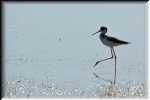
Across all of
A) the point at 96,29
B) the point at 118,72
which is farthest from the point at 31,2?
the point at 118,72

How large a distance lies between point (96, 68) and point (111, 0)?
0.63 m

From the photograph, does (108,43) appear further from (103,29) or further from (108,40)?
(103,29)

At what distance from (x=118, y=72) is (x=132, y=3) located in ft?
2.13

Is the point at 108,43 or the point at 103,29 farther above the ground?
the point at 103,29

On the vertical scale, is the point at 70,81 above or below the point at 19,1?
below

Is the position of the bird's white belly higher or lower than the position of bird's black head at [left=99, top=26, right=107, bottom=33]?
lower

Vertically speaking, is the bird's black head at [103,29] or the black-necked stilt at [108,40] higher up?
the bird's black head at [103,29]

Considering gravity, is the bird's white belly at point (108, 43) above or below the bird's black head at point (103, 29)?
below

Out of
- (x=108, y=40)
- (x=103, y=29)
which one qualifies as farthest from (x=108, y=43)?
(x=103, y=29)

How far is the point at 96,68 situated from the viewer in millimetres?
6059

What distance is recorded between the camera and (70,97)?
603 centimetres

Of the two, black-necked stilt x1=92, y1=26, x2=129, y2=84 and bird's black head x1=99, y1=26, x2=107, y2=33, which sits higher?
bird's black head x1=99, y1=26, x2=107, y2=33

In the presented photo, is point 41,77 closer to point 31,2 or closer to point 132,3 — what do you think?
point 31,2

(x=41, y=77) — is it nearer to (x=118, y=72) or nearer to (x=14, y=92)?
(x=14, y=92)
